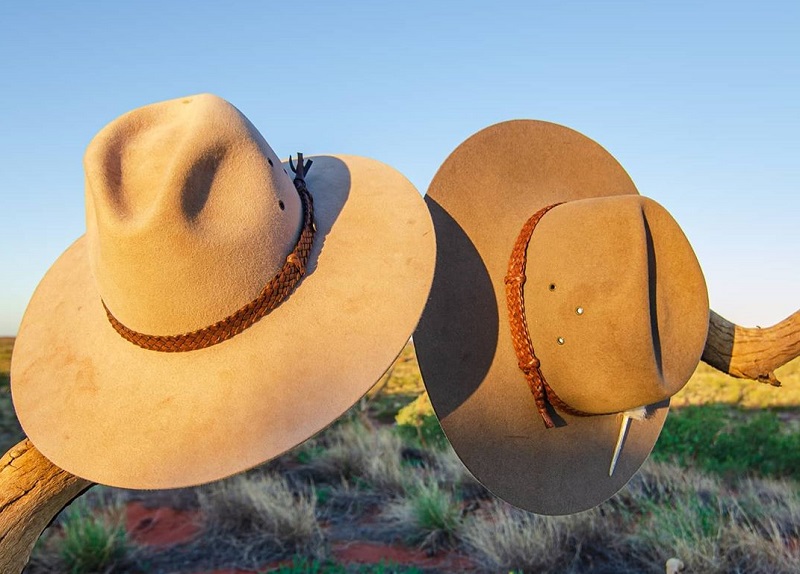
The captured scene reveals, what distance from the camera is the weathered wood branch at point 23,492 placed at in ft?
6.66

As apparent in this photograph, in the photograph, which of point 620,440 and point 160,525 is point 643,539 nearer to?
point 620,440

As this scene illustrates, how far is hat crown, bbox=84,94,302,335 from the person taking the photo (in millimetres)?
1579

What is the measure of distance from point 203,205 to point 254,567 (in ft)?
18.1

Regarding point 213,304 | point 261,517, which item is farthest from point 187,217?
point 261,517

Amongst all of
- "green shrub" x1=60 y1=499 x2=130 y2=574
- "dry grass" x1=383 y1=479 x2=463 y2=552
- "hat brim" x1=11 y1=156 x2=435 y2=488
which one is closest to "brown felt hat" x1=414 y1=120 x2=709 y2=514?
"hat brim" x1=11 y1=156 x2=435 y2=488

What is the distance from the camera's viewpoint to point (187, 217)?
1.58 meters

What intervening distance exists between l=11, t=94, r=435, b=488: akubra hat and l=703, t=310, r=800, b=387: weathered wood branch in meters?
1.79

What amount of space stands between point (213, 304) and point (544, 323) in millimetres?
1034

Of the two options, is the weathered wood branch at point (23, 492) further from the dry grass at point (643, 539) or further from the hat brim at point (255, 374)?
the dry grass at point (643, 539)

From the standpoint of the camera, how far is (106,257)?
166cm

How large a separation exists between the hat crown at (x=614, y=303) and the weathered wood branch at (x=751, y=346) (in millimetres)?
813

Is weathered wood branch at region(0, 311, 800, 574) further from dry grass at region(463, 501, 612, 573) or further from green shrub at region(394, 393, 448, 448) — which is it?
green shrub at region(394, 393, 448, 448)

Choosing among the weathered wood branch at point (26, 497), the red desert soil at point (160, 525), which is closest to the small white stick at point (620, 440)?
the weathered wood branch at point (26, 497)

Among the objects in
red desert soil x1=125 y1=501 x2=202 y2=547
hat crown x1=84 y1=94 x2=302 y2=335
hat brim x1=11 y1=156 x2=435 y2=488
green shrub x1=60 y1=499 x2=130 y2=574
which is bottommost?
red desert soil x1=125 y1=501 x2=202 y2=547
